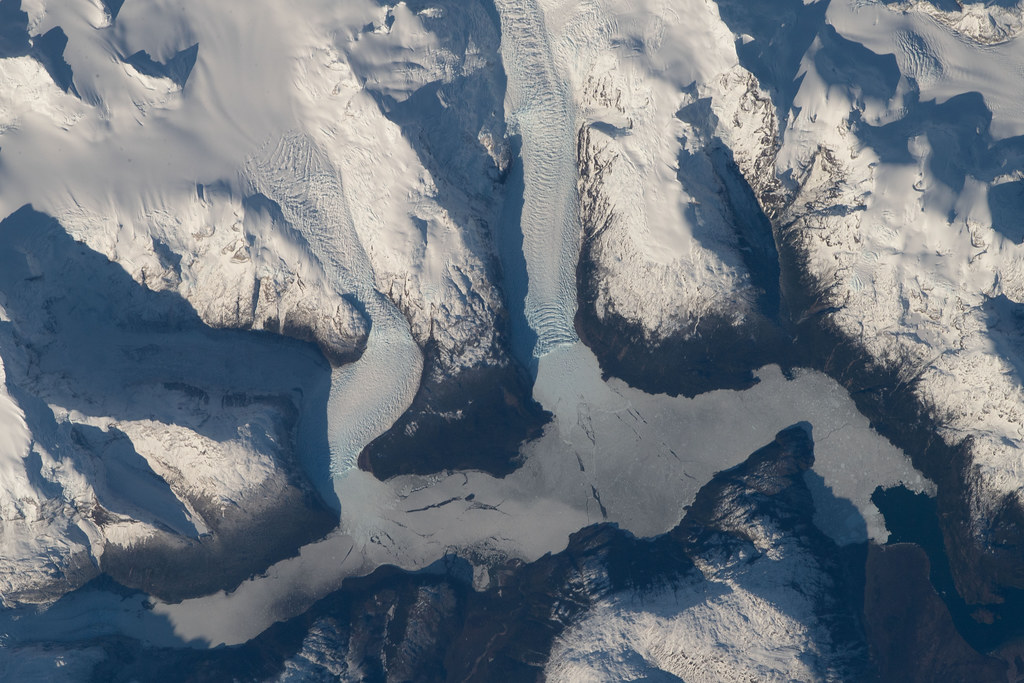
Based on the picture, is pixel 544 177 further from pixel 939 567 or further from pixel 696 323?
pixel 939 567

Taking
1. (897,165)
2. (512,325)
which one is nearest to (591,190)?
(512,325)

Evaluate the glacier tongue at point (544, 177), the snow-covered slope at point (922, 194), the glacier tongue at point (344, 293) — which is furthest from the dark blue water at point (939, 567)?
the glacier tongue at point (344, 293)

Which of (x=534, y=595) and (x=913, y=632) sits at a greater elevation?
(x=534, y=595)

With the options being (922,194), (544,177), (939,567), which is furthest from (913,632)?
(544,177)

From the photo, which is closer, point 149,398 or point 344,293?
point 149,398

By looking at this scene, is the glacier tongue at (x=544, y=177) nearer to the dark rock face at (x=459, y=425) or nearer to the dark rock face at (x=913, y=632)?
the dark rock face at (x=459, y=425)

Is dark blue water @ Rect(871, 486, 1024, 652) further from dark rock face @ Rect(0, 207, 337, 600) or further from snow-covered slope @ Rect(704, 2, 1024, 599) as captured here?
dark rock face @ Rect(0, 207, 337, 600)

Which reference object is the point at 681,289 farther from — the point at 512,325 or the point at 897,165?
the point at 897,165
